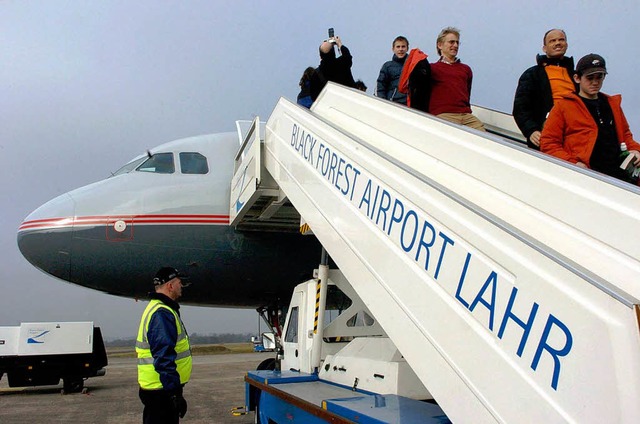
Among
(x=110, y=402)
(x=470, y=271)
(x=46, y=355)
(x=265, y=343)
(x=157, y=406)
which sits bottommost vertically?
(x=46, y=355)

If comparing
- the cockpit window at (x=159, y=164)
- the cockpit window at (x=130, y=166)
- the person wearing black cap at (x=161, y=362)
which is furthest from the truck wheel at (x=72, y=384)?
the person wearing black cap at (x=161, y=362)

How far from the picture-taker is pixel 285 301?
925 cm

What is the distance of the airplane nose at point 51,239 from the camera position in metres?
8.12

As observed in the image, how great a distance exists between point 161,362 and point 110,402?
8.02 meters

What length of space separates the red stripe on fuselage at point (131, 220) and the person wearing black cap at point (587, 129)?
5745mm

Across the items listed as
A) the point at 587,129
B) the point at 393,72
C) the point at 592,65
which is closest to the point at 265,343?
the point at 393,72

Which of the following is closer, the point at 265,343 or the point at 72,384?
the point at 265,343

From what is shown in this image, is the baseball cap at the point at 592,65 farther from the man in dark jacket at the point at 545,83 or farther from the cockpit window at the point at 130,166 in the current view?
the cockpit window at the point at 130,166

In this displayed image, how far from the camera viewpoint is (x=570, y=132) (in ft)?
11.0

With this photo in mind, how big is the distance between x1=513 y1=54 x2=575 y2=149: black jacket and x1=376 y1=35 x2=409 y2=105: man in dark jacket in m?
2.38

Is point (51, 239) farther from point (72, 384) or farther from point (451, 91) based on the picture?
point (72, 384)

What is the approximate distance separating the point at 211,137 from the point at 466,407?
25.3ft

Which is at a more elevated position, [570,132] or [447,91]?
[447,91]

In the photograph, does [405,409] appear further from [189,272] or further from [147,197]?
[147,197]
